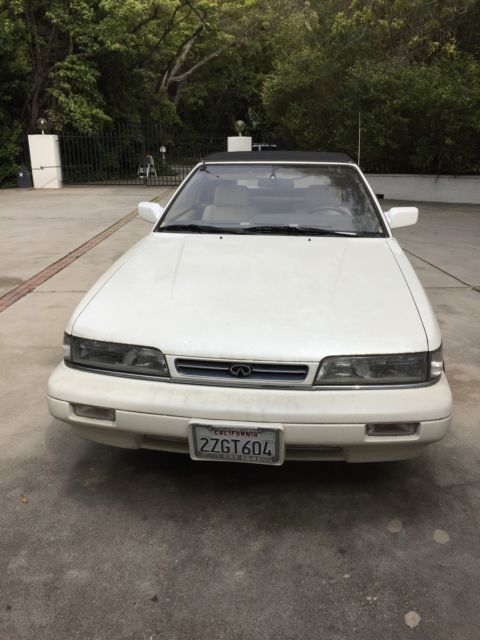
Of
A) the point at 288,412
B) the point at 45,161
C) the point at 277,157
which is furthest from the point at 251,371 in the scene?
the point at 45,161

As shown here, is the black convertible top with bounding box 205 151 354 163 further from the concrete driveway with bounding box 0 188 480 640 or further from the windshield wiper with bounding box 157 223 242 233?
the concrete driveway with bounding box 0 188 480 640

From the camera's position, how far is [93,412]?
2.49 m

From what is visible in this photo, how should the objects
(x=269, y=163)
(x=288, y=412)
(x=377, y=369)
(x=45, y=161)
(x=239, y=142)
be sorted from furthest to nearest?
(x=239, y=142) → (x=45, y=161) → (x=269, y=163) → (x=377, y=369) → (x=288, y=412)

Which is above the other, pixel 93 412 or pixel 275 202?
pixel 275 202

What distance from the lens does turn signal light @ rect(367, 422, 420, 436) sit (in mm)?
2330

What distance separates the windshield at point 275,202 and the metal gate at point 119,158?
1787 centimetres

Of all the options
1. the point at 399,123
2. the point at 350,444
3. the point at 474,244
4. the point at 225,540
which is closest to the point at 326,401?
the point at 350,444

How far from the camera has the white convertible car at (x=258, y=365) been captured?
7.59 ft

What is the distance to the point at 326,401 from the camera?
7.59 ft

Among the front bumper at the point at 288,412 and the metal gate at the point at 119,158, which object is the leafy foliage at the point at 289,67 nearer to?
the metal gate at the point at 119,158

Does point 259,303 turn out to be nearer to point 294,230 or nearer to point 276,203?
point 294,230

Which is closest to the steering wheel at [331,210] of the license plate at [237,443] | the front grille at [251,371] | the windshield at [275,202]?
the windshield at [275,202]

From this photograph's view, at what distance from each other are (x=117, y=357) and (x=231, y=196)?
73.0 inches

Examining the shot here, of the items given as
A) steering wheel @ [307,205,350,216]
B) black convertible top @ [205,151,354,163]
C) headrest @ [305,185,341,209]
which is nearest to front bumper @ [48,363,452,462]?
A: steering wheel @ [307,205,350,216]
